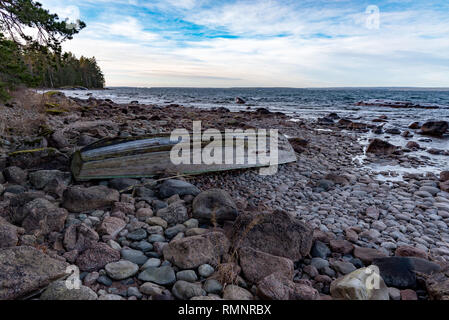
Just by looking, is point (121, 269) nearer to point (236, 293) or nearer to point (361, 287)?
point (236, 293)

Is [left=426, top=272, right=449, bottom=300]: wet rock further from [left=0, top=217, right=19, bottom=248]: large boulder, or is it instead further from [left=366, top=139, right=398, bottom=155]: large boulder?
[left=366, top=139, right=398, bottom=155]: large boulder

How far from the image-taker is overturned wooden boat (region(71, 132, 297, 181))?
15.1 ft

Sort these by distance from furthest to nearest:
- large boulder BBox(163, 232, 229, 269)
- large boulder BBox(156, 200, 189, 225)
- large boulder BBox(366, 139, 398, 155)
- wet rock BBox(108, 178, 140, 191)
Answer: large boulder BBox(366, 139, 398, 155), wet rock BBox(108, 178, 140, 191), large boulder BBox(156, 200, 189, 225), large boulder BBox(163, 232, 229, 269)

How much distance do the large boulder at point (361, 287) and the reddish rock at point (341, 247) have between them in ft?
2.23

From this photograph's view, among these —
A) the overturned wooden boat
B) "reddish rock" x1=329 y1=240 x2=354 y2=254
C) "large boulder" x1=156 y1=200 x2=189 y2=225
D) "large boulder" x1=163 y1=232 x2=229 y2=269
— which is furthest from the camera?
the overturned wooden boat

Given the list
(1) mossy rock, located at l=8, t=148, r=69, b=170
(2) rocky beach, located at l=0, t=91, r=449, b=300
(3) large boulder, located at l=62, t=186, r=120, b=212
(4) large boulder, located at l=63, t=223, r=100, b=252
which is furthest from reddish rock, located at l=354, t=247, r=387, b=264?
(1) mossy rock, located at l=8, t=148, r=69, b=170

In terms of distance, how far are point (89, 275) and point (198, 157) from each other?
3.19m

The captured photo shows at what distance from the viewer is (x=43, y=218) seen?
3.07m

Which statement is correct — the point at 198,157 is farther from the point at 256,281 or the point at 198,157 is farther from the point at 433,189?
the point at 433,189

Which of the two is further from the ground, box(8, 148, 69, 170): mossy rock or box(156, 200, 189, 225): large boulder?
box(8, 148, 69, 170): mossy rock

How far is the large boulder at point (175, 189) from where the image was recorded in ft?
14.0

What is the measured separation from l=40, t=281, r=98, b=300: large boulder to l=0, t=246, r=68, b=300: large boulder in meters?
0.11

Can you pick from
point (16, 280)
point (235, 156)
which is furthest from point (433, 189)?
point (16, 280)
